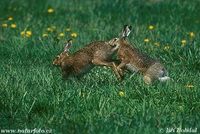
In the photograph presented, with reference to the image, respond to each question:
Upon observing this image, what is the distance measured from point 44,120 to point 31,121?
164 millimetres

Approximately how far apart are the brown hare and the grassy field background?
0.20 meters

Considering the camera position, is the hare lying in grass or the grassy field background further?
the hare lying in grass

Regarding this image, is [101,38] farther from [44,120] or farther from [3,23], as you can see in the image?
[44,120]

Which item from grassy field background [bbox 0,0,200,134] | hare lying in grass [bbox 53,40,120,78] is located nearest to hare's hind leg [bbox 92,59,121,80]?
hare lying in grass [bbox 53,40,120,78]

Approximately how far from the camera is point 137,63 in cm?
861

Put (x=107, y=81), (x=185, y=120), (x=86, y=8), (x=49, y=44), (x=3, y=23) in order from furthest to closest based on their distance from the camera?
(x=86, y=8)
(x=3, y=23)
(x=49, y=44)
(x=107, y=81)
(x=185, y=120)

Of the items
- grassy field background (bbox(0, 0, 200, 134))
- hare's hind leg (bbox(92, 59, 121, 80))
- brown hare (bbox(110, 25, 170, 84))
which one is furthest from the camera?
hare's hind leg (bbox(92, 59, 121, 80))

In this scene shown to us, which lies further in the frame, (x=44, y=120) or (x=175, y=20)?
(x=175, y=20)

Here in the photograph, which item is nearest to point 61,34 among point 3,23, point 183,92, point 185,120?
point 3,23

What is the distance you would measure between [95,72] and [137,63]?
2.42ft

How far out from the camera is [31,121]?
6773 mm

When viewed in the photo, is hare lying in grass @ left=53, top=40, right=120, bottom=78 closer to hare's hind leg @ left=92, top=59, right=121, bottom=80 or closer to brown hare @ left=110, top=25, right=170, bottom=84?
hare's hind leg @ left=92, top=59, right=121, bottom=80

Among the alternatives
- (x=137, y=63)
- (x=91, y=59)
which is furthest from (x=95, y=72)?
(x=137, y=63)

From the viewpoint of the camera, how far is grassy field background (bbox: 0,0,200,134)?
6656 millimetres
